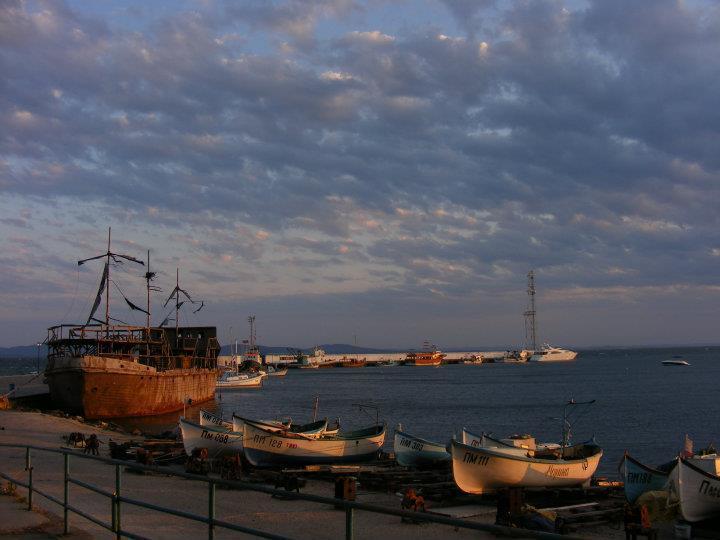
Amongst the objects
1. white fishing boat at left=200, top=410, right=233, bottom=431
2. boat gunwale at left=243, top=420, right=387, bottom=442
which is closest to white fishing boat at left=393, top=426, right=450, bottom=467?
boat gunwale at left=243, top=420, right=387, bottom=442

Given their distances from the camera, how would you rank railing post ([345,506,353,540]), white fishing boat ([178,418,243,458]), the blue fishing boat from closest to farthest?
railing post ([345,506,353,540]) < the blue fishing boat < white fishing boat ([178,418,243,458])

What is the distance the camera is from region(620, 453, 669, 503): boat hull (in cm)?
2017

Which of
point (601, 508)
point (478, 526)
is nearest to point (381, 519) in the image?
point (601, 508)

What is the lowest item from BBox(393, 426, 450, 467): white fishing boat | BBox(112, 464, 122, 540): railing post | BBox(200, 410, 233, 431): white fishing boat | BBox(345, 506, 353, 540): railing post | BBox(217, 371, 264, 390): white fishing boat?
BBox(217, 371, 264, 390): white fishing boat

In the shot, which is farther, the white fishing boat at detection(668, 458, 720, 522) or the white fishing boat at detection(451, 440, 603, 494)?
the white fishing boat at detection(451, 440, 603, 494)

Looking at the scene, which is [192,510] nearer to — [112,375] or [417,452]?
[417,452]

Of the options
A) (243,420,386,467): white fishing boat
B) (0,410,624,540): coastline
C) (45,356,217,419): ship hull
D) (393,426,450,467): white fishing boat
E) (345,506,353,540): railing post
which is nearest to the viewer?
(345,506,353,540): railing post

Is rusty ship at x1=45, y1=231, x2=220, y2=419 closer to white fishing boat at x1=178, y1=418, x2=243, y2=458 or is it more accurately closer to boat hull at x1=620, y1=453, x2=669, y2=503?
white fishing boat at x1=178, y1=418, x2=243, y2=458

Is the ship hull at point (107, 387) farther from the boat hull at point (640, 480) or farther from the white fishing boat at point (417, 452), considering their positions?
the boat hull at point (640, 480)

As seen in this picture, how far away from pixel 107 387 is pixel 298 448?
2386 cm

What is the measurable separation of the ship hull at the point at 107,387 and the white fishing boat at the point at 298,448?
1705 centimetres

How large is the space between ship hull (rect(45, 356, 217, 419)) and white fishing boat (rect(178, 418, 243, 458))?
48.0 ft

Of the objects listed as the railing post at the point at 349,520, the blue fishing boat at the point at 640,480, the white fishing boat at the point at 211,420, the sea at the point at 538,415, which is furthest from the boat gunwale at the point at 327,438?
the railing post at the point at 349,520

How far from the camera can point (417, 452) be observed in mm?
26547
